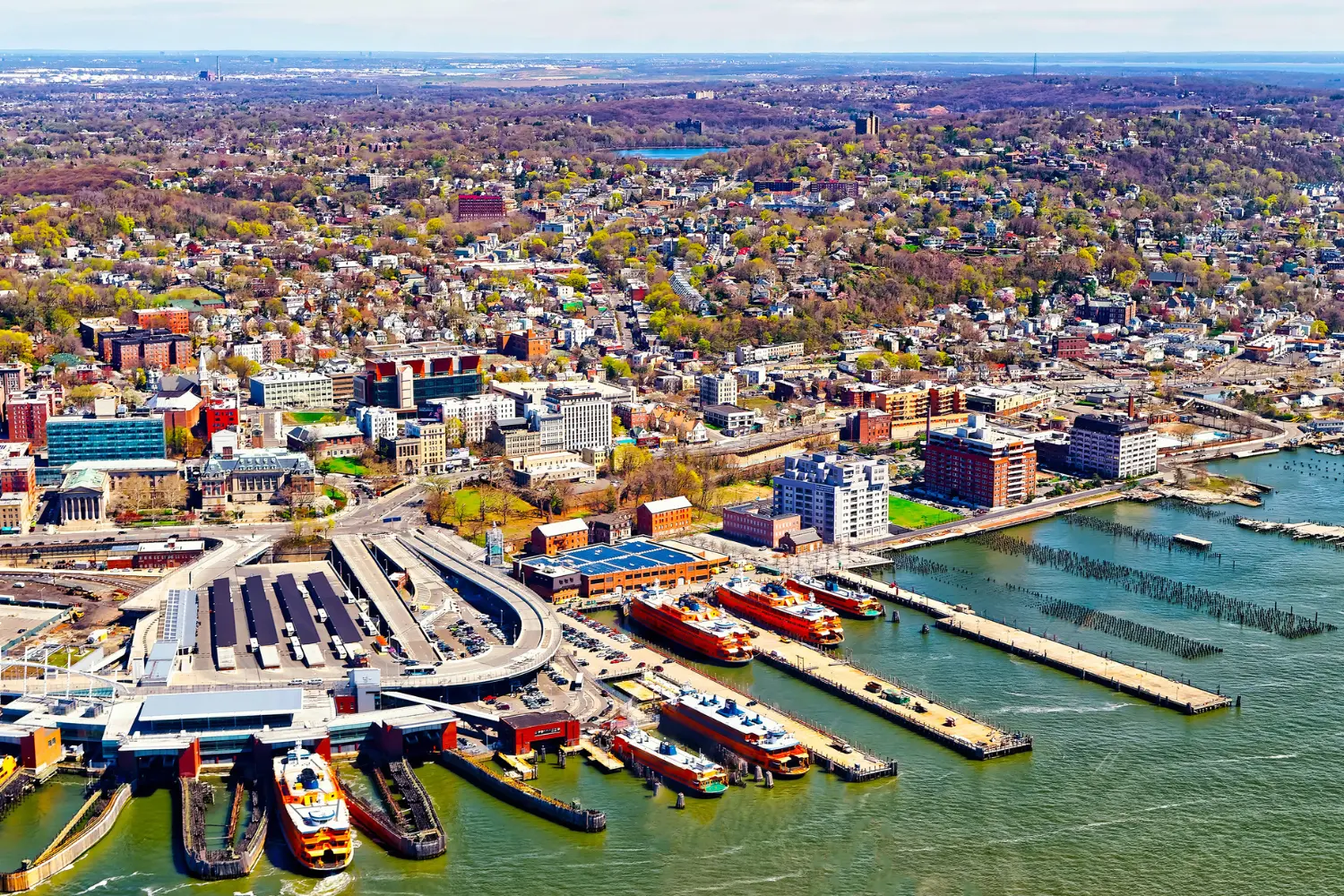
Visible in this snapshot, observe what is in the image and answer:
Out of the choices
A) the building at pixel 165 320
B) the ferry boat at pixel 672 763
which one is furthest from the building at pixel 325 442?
the ferry boat at pixel 672 763

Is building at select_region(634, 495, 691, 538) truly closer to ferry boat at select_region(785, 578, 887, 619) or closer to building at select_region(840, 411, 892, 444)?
ferry boat at select_region(785, 578, 887, 619)

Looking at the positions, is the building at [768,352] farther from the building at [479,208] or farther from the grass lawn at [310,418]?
the building at [479,208]

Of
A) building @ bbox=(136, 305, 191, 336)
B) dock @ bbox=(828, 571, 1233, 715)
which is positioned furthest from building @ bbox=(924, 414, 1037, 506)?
building @ bbox=(136, 305, 191, 336)

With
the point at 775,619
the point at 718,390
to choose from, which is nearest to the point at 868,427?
the point at 718,390

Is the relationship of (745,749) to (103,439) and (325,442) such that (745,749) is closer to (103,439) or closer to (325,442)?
(325,442)

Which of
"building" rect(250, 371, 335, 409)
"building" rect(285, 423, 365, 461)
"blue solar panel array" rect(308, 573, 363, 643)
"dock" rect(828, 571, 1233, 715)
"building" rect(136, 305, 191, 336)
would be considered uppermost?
"building" rect(136, 305, 191, 336)
